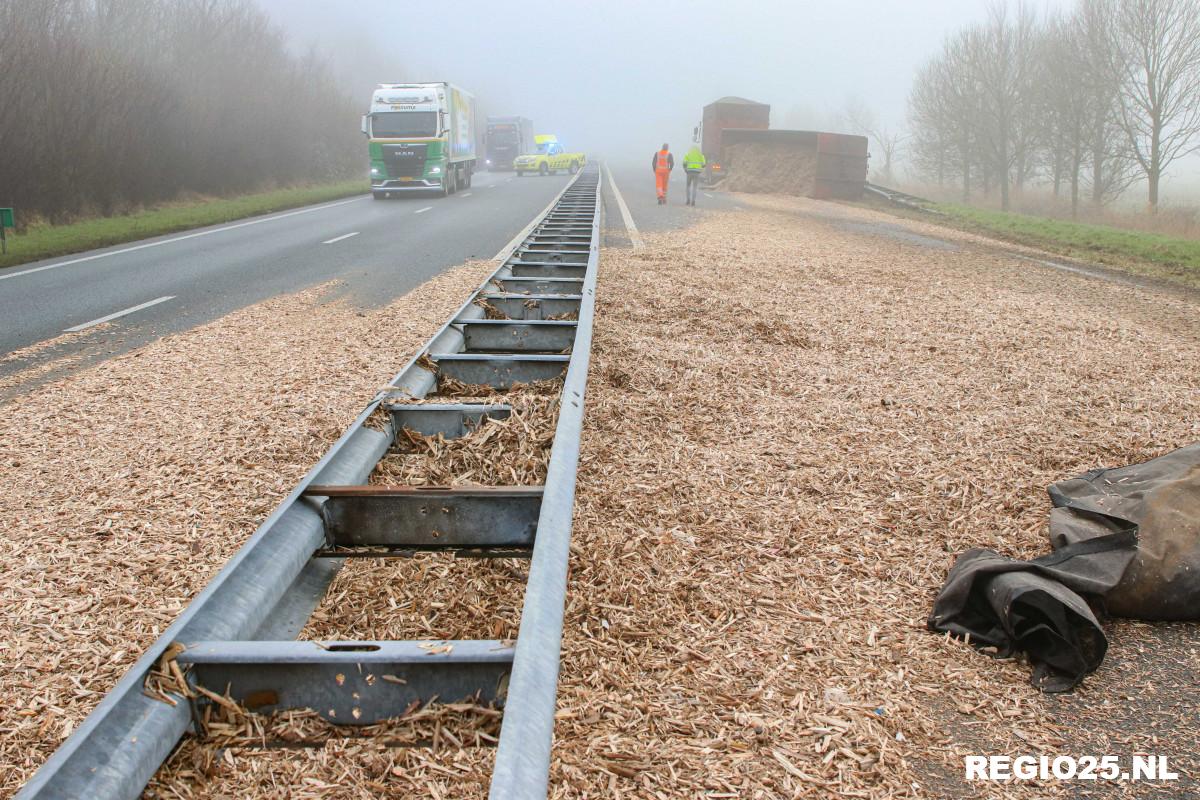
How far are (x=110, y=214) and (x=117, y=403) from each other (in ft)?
68.6

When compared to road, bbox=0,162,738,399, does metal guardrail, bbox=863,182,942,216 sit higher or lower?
higher

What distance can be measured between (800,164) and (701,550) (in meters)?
31.8

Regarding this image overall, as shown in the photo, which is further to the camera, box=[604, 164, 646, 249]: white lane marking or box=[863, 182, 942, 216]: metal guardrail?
box=[863, 182, 942, 216]: metal guardrail

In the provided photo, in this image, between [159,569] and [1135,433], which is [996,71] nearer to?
[1135,433]

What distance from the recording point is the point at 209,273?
1196 cm

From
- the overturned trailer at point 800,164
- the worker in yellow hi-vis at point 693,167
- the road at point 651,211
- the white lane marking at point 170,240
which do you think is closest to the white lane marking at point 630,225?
the road at point 651,211

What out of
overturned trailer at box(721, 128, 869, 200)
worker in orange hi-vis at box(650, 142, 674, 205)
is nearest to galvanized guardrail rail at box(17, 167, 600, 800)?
worker in orange hi-vis at box(650, 142, 674, 205)

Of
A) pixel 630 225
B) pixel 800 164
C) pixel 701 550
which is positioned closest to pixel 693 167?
pixel 630 225

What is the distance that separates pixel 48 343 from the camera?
25.1 ft

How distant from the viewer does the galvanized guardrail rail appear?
180cm

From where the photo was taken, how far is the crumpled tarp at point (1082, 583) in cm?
290

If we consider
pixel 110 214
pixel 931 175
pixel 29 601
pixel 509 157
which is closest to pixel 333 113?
pixel 509 157

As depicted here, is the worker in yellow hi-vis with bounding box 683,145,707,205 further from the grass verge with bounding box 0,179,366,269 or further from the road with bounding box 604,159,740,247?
the grass verge with bounding box 0,179,366,269

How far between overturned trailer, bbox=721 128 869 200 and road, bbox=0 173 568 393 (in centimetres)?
1533
